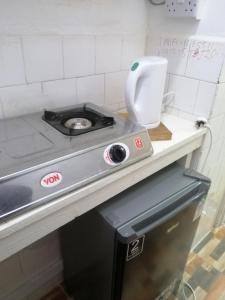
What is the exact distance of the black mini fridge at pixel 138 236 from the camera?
27.1 inches

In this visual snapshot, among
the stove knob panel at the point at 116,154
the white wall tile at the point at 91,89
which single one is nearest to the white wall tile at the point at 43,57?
the white wall tile at the point at 91,89

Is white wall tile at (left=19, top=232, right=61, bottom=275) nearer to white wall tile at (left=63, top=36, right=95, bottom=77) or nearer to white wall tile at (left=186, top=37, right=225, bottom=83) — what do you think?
Answer: white wall tile at (left=63, top=36, right=95, bottom=77)

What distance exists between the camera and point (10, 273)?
1.00m

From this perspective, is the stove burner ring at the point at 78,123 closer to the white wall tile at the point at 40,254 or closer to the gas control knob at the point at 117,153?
the gas control knob at the point at 117,153

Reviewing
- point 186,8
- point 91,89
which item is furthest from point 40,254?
point 186,8

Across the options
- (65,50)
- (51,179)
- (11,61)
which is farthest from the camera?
(65,50)

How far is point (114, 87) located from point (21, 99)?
440 millimetres

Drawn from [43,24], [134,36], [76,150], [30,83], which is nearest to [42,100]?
[30,83]

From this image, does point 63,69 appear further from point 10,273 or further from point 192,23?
point 10,273

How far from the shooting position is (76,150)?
0.60 m

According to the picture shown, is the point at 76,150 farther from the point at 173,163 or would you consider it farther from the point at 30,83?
the point at 173,163

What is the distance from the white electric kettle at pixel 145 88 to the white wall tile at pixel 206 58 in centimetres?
19

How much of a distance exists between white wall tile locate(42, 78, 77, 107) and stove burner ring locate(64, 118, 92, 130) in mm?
161

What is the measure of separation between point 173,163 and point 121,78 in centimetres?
46
